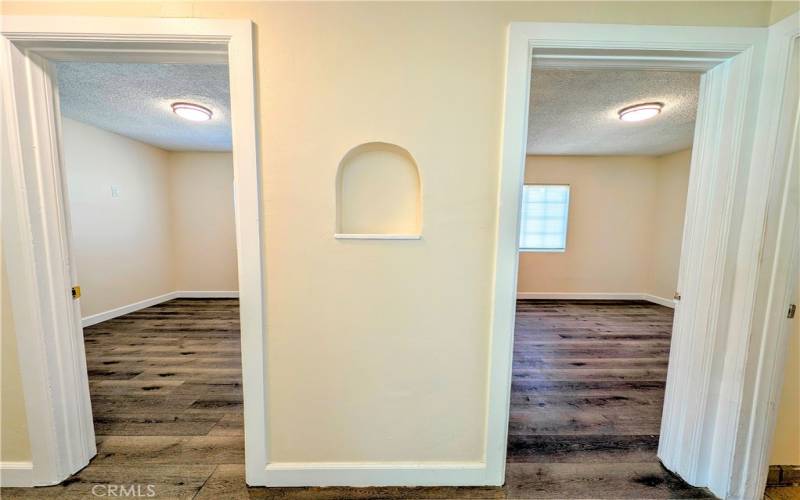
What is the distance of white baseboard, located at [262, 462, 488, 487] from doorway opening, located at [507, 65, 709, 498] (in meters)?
0.31

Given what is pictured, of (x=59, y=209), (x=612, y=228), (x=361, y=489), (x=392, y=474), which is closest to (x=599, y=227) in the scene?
(x=612, y=228)

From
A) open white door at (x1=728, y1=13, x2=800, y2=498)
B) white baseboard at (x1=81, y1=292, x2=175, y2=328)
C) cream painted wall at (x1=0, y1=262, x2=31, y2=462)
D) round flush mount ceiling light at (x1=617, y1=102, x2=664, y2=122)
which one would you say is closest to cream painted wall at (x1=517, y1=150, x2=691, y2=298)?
round flush mount ceiling light at (x1=617, y1=102, x2=664, y2=122)

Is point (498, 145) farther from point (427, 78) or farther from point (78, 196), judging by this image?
point (78, 196)

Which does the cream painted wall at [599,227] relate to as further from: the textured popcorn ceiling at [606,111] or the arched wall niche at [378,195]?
the arched wall niche at [378,195]

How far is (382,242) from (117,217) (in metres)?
4.36

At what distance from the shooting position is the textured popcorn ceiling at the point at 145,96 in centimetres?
196

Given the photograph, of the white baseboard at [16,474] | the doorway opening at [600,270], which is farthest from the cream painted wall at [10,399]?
the doorway opening at [600,270]

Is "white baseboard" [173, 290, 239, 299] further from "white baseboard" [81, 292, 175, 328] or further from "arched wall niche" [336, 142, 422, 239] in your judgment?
"arched wall niche" [336, 142, 422, 239]

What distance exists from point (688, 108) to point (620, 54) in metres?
2.33

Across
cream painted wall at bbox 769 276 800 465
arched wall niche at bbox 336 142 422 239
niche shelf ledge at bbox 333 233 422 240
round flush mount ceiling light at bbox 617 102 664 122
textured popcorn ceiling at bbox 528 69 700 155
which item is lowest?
cream painted wall at bbox 769 276 800 465

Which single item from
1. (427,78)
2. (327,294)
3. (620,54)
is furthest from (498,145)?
(327,294)

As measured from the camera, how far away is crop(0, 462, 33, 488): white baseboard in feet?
4.19

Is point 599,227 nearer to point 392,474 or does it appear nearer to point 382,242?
point 382,242

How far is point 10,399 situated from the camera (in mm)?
1249
